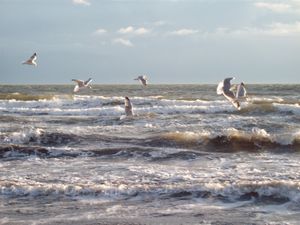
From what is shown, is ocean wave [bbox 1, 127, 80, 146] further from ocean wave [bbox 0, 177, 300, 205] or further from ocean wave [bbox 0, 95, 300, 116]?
ocean wave [bbox 0, 95, 300, 116]

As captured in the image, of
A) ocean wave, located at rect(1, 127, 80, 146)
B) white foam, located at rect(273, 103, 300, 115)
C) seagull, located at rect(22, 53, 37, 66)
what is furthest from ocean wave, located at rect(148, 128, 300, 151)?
white foam, located at rect(273, 103, 300, 115)

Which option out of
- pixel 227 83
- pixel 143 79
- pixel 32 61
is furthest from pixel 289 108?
pixel 227 83

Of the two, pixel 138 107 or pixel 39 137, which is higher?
pixel 138 107

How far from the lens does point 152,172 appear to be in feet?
36.3

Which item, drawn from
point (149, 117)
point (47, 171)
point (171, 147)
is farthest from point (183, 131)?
point (47, 171)

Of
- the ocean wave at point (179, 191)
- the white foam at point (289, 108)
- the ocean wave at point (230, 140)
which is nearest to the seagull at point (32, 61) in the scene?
the ocean wave at point (230, 140)

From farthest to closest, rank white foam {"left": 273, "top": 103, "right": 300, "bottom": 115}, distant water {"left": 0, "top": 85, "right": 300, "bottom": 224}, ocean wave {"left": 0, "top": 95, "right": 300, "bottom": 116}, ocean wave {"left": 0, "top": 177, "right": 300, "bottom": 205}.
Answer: ocean wave {"left": 0, "top": 95, "right": 300, "bottom": 116} → white foam {"left": 273, "top": 103, "right": 300, "bottom": 115} → ocean wave {"left": 0, "top": 177, "right": 300, "bottom": 205} → distant water {"left": 0, "top": 85, "right": 300, "bottom": 224}

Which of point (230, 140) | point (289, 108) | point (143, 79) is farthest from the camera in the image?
point (289, 108)

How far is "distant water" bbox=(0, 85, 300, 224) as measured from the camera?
26.4ft

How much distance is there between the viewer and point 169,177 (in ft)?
34.6

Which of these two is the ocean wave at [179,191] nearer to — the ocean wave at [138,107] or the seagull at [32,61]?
the seagull at [32,61]

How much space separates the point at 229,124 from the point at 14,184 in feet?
37.9

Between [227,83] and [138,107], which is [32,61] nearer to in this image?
[227,83]

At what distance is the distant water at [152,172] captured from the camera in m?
8.04
